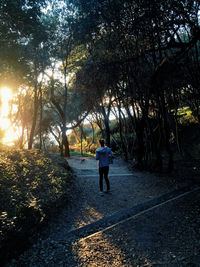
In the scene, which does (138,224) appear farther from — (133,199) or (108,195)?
(108,195)

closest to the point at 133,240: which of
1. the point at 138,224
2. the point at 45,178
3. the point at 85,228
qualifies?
the point at 138,224

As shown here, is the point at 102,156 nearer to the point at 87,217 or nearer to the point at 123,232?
the point at 87,217

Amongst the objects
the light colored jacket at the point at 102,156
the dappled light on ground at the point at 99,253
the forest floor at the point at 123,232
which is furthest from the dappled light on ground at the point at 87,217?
the light colored jacket at the point at 102,156

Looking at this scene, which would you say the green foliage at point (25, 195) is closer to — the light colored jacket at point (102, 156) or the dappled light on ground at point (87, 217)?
Result: the dappled light on ground at point (87, 217)

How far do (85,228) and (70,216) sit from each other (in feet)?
2.53

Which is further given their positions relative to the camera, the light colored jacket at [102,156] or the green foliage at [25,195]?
the light colored jacket at [102,156]

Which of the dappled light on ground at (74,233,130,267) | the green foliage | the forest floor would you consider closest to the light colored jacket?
the forest floor

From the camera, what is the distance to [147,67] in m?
9.79

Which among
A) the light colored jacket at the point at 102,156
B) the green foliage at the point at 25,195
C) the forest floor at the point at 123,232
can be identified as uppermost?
the light colored jacket at the point at 102,156

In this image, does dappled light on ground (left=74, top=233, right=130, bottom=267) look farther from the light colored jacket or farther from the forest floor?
the light colored jacket

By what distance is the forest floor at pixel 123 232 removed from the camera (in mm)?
3207

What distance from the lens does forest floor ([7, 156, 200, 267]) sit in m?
3.21

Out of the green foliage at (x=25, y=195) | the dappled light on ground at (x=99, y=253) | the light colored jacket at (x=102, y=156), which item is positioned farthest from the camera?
the light colored jacket at (x=102, y=156)

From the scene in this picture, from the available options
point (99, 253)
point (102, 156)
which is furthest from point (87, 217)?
point (102, 156)
